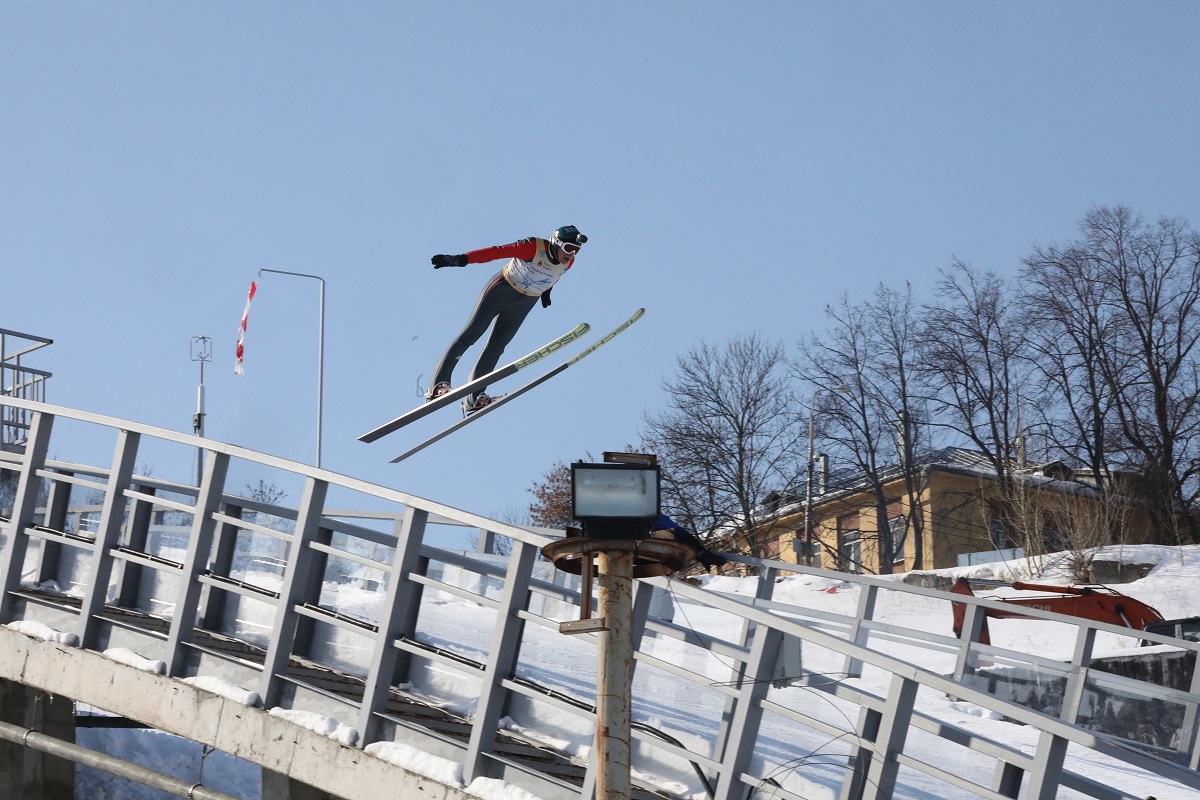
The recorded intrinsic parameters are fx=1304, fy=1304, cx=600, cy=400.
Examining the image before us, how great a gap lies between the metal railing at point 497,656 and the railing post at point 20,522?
15 mm

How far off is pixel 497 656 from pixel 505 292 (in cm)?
708

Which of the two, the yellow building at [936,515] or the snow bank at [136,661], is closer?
the snow bank at [136,661]

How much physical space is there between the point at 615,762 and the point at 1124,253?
1475 inches

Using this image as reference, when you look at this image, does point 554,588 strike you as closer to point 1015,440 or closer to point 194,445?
point 194,445

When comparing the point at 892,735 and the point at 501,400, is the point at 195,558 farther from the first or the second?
the point at 501,400

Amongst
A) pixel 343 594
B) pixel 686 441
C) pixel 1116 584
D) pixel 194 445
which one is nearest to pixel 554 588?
pixel 343 594

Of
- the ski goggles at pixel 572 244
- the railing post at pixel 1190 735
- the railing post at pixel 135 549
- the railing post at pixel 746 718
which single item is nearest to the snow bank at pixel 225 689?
the railing post at pixel 135 549

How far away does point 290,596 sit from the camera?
7.26 m

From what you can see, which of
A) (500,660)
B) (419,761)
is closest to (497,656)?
(500,660)

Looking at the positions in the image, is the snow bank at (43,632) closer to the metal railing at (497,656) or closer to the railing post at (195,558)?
the metal railing at (497,656)

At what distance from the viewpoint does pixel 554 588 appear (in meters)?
6.82

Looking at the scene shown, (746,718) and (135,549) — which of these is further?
(135,549)

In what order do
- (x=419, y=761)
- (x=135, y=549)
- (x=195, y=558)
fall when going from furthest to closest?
(x=135, y=549) < (x=195, y=558) < (x=419, y=761)

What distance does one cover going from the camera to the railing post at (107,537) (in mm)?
8094
